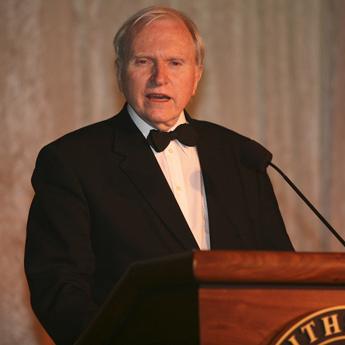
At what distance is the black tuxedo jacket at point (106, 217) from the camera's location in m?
1.93

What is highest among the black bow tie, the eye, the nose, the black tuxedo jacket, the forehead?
the forehead

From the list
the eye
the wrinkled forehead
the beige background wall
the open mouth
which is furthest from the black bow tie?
the beige background wall

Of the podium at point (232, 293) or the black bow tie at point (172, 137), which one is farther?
the black bow tie at point (172, 137)

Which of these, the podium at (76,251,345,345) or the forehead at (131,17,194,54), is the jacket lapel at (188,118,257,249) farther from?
the podium at (76,251,345,345)

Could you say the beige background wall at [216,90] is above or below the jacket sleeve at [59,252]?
above

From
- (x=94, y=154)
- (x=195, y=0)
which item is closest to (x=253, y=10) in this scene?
(x=195, y=0)

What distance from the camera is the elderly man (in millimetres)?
2008

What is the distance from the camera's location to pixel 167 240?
2119 mm

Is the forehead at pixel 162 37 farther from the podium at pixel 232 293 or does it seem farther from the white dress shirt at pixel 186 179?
the podium at pixel 232 293

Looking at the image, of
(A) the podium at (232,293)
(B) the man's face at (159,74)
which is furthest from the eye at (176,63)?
(A) the podium at (232,293)

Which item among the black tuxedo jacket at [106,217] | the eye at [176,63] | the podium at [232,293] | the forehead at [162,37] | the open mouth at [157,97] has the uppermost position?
the forehead at [162,37]

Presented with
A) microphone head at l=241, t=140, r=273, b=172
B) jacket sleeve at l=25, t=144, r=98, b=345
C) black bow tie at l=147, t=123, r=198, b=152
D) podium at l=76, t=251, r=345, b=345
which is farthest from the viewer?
black bow tie at l=147, t=123, r=198, b=152

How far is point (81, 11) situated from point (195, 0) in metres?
0.58

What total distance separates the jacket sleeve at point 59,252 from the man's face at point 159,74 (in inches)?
14.3
